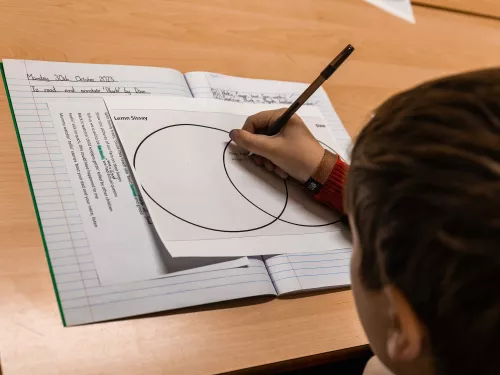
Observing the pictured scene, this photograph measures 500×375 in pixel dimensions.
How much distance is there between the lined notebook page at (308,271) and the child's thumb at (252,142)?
0.14 meters

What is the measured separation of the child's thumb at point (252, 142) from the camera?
680mm

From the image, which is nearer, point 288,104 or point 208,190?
point 208,190

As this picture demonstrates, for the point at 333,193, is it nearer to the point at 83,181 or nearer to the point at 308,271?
the point at 308,271

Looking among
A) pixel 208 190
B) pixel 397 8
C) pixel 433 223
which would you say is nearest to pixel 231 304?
pixel 208 190

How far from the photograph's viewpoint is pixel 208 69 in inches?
31.1

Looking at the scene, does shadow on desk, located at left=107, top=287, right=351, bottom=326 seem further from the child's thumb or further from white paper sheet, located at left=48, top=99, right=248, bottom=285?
the child's thumb

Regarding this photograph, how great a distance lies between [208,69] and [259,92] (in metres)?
→ 0.08

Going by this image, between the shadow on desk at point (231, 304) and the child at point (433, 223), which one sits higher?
the child at point (433, 223)

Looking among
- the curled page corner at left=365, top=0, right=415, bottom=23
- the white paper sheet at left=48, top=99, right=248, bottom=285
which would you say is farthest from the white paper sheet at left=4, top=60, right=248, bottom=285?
the curled page corner at left=365, top=0, right=415, bottom=23

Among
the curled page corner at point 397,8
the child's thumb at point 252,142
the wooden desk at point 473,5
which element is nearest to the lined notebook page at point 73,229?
the child's thumb at point 252,142

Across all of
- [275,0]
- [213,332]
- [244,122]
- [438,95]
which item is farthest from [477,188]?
[275,0]

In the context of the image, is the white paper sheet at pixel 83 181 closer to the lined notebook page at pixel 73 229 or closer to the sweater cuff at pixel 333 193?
the lined notebook page at pixel 73 229

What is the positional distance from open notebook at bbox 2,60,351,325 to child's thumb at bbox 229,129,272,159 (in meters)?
0.09

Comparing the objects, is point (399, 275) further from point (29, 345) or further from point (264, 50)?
point (264, 50)
